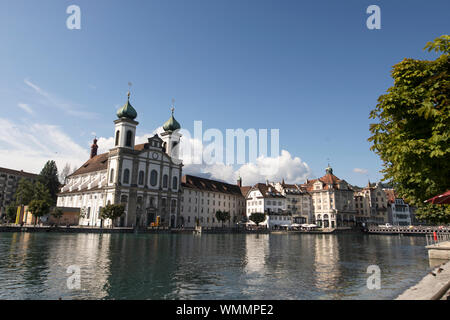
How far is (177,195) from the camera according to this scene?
85562 millimetres

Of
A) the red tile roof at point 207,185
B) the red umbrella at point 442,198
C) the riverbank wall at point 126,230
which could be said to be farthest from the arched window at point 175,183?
the red umbrella at point 442,198

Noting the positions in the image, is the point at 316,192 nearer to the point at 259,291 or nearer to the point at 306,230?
the point at 306,230

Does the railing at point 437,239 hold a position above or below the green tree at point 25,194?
below

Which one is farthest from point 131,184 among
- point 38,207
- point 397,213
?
point 397,213

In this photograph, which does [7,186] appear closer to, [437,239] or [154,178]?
[154,178]

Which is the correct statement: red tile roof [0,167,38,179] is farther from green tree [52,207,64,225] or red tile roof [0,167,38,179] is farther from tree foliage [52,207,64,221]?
green tree [52,207,64,225]

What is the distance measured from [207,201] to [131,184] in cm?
2801

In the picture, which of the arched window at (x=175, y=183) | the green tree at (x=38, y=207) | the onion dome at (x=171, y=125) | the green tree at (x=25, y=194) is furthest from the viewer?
the onion dome at (x=171, y=125)

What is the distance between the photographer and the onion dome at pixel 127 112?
80375mm

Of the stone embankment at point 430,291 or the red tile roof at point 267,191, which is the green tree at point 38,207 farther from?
the stone embankment at point 430,291

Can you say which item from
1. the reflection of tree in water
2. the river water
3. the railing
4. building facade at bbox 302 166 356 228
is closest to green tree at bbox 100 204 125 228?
the reflection of tree in water

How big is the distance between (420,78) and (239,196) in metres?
96.0
